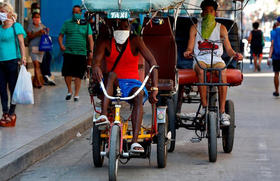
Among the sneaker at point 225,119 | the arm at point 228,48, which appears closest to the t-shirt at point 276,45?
the arm at point 228,48

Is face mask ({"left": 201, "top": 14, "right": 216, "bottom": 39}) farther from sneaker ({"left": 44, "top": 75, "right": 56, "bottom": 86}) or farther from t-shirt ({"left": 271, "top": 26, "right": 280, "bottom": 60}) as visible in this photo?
sneaker ({"left": 44, "top": 75, "right": 56, "bottom": 86})

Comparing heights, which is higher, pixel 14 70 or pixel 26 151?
pixel 14 70

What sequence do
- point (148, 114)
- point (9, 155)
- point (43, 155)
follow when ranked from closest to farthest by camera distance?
1. point (9, 155)
2. point (43, 155)
3. point (148, 114)

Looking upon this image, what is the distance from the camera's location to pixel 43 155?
9258 millimetres

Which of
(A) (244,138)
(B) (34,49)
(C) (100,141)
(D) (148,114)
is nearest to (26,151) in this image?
(C) (100,141)

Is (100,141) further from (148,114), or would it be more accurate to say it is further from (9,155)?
(148,114)

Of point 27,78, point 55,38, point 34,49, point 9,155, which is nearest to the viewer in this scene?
point 9,155

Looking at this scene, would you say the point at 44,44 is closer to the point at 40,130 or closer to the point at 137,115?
the point at 40,130

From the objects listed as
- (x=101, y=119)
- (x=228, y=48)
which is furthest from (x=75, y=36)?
(x=101, y=119)

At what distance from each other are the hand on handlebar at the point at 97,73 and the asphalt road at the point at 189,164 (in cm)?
104

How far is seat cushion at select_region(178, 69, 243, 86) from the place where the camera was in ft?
31.0

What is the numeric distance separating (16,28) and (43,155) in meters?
2.48

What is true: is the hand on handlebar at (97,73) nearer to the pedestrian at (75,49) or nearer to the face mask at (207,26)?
the face mask at (207,26)

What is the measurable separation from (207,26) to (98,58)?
2150 mm
